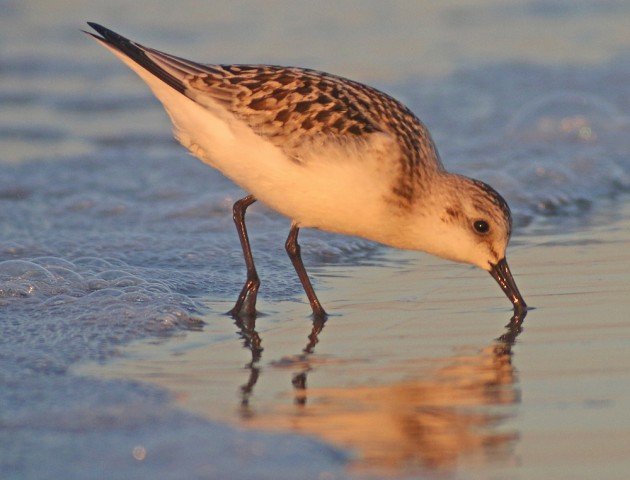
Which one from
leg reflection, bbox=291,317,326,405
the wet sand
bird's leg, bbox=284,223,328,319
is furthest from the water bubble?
leg reflection, bbox=291,317,326,405

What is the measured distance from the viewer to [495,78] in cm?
1334

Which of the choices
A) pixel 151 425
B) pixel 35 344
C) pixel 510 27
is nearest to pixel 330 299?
pixel 35 344

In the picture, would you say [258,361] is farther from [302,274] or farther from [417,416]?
[302,274]

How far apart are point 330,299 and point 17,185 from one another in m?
3.66

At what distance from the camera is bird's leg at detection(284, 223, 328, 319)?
6879 mm

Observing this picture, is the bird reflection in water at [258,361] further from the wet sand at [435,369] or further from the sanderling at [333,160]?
the sanderling at [333,160]

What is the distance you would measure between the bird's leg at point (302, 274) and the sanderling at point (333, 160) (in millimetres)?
11

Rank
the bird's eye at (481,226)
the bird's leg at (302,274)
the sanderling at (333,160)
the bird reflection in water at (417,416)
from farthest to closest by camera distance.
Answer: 1. the bird's leg at (302,274)
2. the bird's eye at (481,226)
3. the sanderling at (333,160)
4. the bird reflection in water at (417,416)

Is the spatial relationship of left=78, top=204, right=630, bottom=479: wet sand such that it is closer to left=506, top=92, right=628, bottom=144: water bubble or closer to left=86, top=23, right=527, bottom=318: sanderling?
left=86, top=23, right=527, bottom=318: sanderling

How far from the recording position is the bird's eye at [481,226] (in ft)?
22.1

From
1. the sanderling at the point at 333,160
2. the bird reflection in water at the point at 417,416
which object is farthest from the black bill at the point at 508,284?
the bird reflection in water at the point at 417,416

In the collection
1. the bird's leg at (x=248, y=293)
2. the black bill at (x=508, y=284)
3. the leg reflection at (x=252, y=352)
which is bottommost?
the leg reflection at (x=252, y=352)

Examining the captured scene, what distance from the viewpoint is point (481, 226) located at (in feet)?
22.2

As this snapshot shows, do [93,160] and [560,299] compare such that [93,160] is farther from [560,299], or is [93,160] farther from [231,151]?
[560,299]
